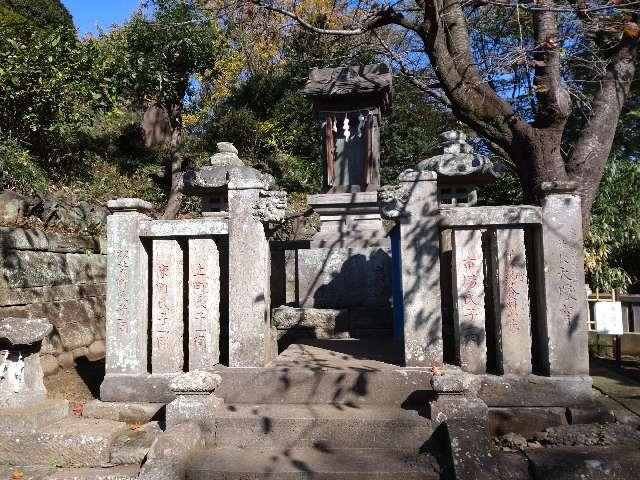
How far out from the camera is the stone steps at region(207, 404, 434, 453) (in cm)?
371

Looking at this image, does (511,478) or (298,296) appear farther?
(298,296)

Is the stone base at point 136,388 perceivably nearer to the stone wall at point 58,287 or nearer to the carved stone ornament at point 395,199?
the stone wall at point 58,287

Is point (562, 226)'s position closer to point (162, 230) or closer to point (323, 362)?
point (323, 362)

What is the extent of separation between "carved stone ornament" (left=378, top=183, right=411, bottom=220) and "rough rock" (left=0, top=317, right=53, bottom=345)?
11.2 feet

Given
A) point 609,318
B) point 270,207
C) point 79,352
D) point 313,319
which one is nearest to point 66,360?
point 79,352

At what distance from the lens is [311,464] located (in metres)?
3.43

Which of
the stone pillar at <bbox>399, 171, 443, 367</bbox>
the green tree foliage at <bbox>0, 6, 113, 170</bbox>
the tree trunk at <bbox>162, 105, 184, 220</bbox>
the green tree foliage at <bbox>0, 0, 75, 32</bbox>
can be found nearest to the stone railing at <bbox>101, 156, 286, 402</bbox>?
the stone pillar at <bbox>399, 171, 443, 367</bbox>

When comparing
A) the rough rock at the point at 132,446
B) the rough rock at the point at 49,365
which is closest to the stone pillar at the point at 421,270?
the rough rock at the point at 132,446

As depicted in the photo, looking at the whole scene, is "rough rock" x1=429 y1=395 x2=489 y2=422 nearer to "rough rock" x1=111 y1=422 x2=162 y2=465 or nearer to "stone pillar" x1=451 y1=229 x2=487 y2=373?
"stone pillar" x1=451 y1=229 x2=487 y2=373

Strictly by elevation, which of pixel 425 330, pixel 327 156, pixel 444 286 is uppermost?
pixel 327 156

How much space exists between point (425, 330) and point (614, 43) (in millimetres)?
5270

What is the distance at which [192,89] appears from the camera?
16891 millimetres

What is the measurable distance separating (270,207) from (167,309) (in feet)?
4.75

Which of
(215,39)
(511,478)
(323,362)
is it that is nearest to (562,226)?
(511,478)
